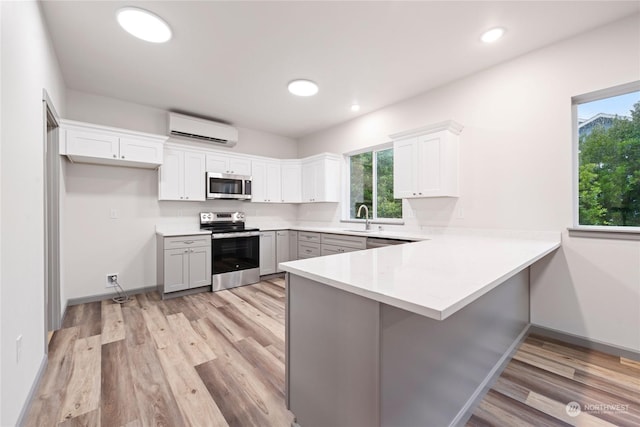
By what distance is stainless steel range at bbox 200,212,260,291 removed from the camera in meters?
3.97

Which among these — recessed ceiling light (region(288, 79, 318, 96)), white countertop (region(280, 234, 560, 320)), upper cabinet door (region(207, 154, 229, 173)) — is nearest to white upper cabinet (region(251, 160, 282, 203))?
upper cabinet door (region(207, 154, 229, 173))

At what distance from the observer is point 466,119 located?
10.4ft

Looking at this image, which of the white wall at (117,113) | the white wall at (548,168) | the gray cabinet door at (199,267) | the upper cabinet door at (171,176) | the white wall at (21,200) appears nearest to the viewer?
the white wall at (21,200)

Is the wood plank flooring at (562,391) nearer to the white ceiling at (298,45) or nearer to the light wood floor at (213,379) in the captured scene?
the light wood floor at (213,379)

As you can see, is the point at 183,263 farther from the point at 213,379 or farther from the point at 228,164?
the point at 213,379

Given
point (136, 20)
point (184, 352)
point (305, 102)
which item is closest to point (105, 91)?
point (136, 20)

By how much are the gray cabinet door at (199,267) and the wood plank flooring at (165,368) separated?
52cm

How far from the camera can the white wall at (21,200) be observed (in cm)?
133

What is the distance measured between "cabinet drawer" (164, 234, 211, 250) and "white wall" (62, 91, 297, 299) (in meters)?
0.66

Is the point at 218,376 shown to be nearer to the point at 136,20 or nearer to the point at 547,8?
the point at 136,20

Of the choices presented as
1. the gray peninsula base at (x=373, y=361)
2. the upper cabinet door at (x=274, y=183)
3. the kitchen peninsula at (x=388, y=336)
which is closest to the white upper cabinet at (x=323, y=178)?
the upper cabinet door at (x=274, y=183)

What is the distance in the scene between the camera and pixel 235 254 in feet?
13.7

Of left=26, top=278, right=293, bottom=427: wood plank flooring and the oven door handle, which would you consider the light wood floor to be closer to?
left=26, top=278, right=293, bottom=427: wood plank flooring

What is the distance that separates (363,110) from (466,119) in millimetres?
1557
